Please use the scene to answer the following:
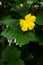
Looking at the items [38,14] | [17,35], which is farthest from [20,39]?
[38,14]

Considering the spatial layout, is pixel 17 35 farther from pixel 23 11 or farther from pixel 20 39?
pixel 23 11

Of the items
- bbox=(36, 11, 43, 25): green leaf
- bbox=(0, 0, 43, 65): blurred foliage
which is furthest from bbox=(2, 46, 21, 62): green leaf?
bbox=(36, 11, 43, 25): green leaf

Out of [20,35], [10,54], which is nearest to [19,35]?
[20,35]

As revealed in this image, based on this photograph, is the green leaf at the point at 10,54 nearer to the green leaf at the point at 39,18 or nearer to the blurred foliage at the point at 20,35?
the blurred foliage at the point at 20,35

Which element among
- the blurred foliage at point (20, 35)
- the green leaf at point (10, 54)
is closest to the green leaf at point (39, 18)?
the blurred foliage at point (20, 35)

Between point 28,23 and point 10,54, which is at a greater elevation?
point 28,23

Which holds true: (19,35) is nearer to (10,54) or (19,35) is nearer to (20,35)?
(20,35)
